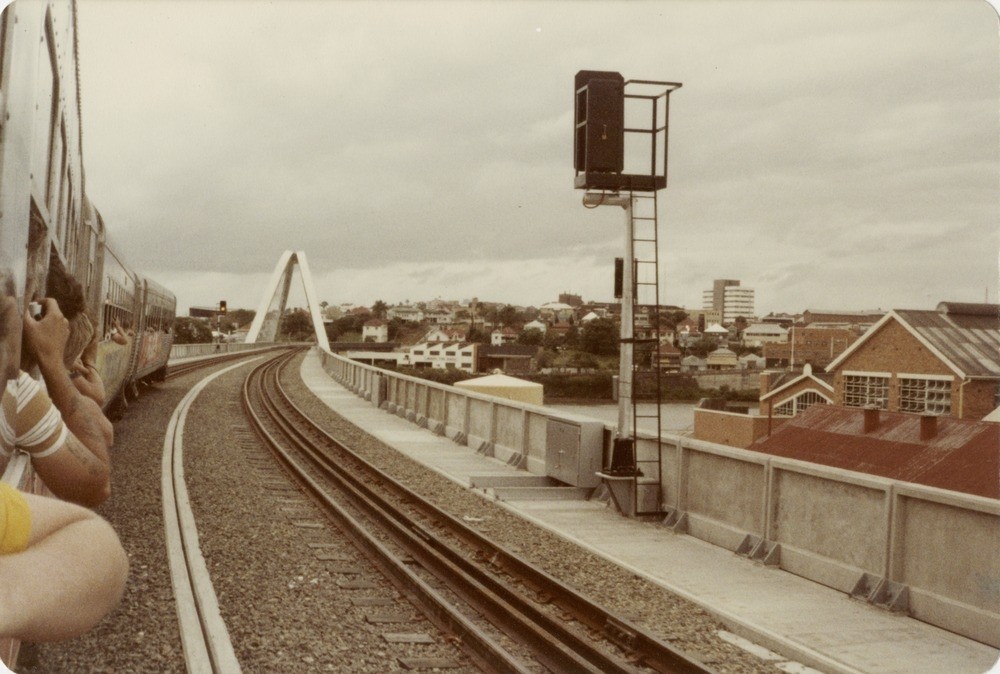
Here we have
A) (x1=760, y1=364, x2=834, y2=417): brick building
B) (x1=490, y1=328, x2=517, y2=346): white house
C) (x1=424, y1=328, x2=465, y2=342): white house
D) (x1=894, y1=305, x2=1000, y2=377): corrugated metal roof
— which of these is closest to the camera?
(x1=894, y1=305, x2=1000, y2=377): corrugated metal roof

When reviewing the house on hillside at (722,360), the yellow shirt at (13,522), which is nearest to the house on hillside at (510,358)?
the house on hillside at (722,360)

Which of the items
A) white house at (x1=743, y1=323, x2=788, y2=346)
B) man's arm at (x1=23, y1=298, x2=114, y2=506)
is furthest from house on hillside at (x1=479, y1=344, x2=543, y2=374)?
man's arm at (x1=23, y1=298, x2=114, y2=506)

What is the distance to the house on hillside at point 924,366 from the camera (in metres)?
23.2

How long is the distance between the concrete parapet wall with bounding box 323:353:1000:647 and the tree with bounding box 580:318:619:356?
663 centimetres

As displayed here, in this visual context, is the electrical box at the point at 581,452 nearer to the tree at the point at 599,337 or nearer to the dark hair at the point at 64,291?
the tree at the point at 599,337

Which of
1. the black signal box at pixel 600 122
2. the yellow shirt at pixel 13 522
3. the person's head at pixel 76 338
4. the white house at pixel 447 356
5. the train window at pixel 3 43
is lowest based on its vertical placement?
the white house at pixel 447 356

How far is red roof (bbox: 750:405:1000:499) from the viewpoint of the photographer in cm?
2033

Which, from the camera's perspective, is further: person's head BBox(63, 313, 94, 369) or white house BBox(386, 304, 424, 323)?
white house BBox(386, 304, 424, 323)

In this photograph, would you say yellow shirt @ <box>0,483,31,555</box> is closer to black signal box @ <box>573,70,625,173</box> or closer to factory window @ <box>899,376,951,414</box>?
black signal box @ <box>573,70,625,173</box>

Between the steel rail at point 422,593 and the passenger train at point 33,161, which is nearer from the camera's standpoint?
the passenger train at point 33,161

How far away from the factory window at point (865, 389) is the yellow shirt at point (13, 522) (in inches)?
1259

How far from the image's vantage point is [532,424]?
15078 millimetres

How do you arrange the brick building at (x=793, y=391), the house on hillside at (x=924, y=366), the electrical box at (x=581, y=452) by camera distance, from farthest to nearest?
the brick building at (x=793, y=391) → the house on hillside at (x=924, y=366) → the electrical box at (x=581, y=452)

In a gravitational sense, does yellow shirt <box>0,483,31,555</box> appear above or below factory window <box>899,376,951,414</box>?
above
